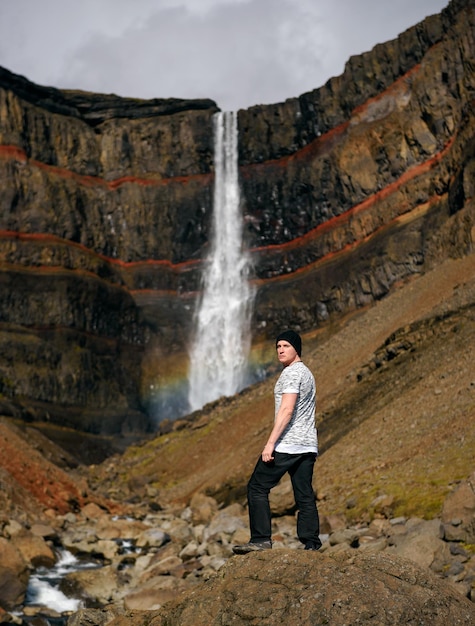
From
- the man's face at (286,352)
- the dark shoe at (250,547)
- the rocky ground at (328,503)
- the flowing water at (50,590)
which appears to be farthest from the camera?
the flowing water at (50,590)

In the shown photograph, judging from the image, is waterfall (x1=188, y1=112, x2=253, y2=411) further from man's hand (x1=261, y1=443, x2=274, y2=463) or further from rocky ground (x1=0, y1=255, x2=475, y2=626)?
man's hand (x1=261, y1=443, x2=274, y2=463)

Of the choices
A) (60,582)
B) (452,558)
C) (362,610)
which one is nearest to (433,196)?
(60,582)

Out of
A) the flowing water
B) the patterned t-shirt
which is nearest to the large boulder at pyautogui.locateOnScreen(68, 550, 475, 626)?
the patterned t-shirt

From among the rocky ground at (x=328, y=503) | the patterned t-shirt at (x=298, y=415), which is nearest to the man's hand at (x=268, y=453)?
the patterned t-shirt at (x=298, y=415)

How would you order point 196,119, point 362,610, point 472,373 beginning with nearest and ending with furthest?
point 362,610 → point 472,373 → point 196,119

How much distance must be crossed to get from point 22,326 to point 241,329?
1931cm

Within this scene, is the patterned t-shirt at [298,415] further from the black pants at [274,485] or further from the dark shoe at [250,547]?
the dark shoe at [250,547]

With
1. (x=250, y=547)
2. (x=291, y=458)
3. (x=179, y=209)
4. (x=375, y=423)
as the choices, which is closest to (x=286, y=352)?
(x=291, y=458)

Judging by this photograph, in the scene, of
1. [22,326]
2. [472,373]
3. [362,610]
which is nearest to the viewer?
[362,610]

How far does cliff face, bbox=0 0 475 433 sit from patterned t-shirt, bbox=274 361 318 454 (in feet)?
159

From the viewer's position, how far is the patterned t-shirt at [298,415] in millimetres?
8547

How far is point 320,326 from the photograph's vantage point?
7031 centimetres

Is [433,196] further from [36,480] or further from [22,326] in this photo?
[36,480]

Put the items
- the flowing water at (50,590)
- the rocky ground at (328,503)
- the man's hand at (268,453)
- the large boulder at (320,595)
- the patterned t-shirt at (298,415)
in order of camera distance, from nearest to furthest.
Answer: the large boulder at (320,595), the rocky ground at (328,503), the man's hand at (268,453), the patterned t-shirt at (298,415), the flowing water at (50,590)
